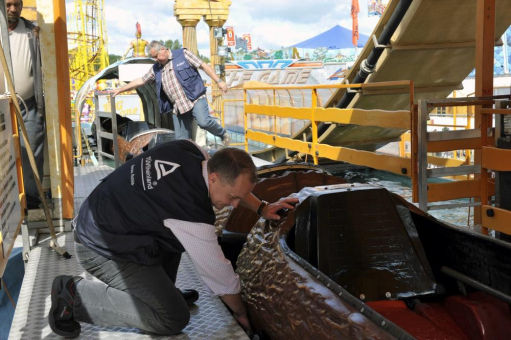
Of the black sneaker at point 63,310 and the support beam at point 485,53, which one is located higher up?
the support beam at point 485,53

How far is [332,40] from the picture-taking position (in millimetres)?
47469

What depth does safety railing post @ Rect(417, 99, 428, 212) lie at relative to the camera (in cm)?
479

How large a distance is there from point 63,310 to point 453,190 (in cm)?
363

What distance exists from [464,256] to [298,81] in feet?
83.5

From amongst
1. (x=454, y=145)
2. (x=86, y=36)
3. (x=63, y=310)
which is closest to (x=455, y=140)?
(x=454, y=145)

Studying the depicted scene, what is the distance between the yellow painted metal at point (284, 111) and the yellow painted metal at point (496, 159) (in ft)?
12.3

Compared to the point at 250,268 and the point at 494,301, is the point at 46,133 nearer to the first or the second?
the point at 250,268

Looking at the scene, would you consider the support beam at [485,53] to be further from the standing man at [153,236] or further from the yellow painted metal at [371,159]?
the standing man at [153,236]

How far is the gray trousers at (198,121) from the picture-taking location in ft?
22.5

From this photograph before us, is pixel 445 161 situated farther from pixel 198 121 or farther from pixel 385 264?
pixel 385 264

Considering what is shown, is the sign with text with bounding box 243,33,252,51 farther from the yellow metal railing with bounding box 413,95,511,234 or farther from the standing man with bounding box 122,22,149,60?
the yellow metal railing with bounding box 413,95,511,234

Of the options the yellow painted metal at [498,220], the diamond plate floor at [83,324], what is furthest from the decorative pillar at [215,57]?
the diamond plate floor at [83,324]

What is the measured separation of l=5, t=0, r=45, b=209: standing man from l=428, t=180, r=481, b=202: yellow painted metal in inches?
136

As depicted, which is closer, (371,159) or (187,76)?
(371,159)
